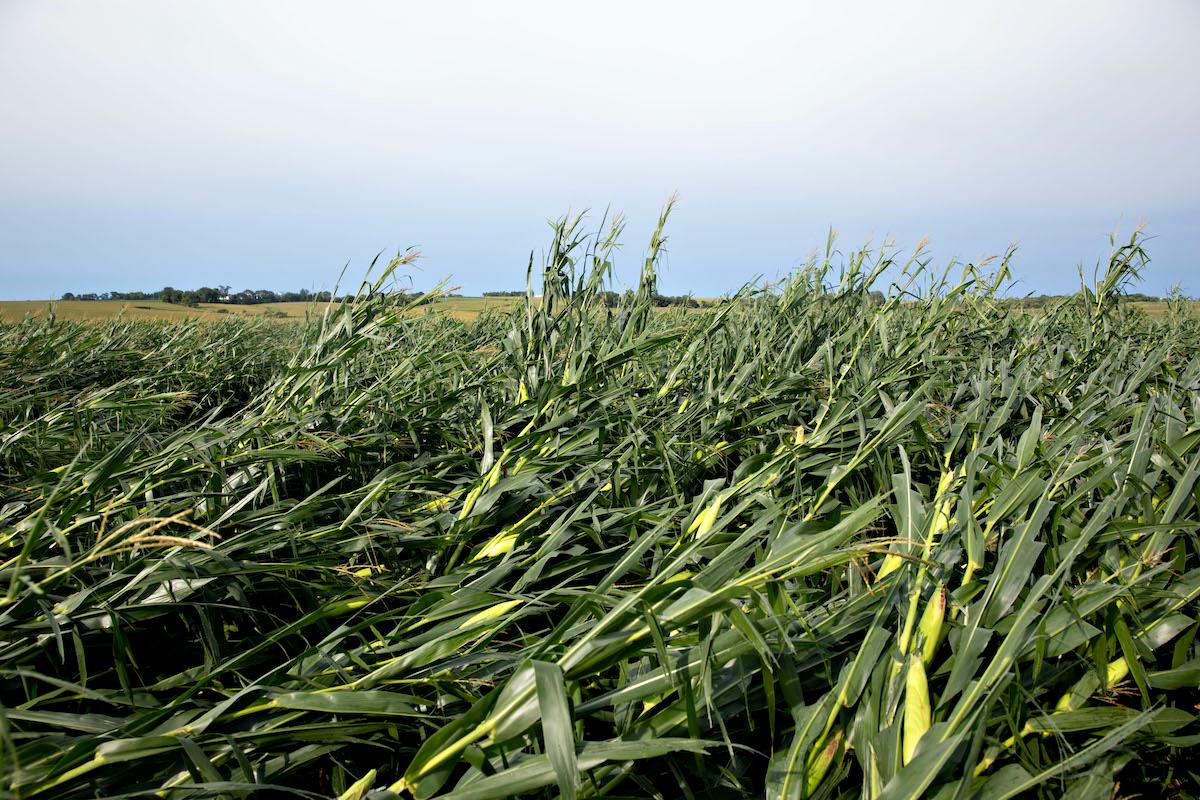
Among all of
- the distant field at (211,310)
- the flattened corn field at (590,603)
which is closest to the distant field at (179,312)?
the distant field at (211,310)

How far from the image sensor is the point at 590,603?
1.36 meters

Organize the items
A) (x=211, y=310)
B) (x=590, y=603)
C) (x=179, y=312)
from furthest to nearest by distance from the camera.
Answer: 1. (x=179, y=312)
2. (x=211, y=310)
3. (x=590, y=603)

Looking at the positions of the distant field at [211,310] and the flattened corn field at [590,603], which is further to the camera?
the distant field at [211,310]

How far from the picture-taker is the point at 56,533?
1.38 meters

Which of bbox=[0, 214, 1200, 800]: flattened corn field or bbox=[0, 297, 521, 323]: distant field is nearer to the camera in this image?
bbox=[0, 214, 1200, 800]: flattened corn field

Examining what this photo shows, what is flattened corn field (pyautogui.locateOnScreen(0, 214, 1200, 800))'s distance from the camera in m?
1.21

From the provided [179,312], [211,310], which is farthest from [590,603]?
[179,312]

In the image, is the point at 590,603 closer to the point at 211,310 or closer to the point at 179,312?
the point at 211,310

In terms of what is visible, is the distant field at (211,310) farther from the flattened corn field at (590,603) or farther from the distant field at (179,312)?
the flattened corn field at (590,603)

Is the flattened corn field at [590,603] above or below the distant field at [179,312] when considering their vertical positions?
below

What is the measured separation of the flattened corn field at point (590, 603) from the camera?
1.21 m

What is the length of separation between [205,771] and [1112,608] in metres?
1.93

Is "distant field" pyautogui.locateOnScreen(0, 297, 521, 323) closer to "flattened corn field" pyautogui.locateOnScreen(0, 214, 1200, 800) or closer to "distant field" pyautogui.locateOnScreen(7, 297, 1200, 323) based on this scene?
"distant field" pyautogui.locateOnScreen(7, 297, 1200, 323)

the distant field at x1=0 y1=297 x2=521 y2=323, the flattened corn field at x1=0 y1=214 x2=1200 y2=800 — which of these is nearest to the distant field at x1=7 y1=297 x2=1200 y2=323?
the distant field at x1=0 y1=297 x2=521 y2=323
